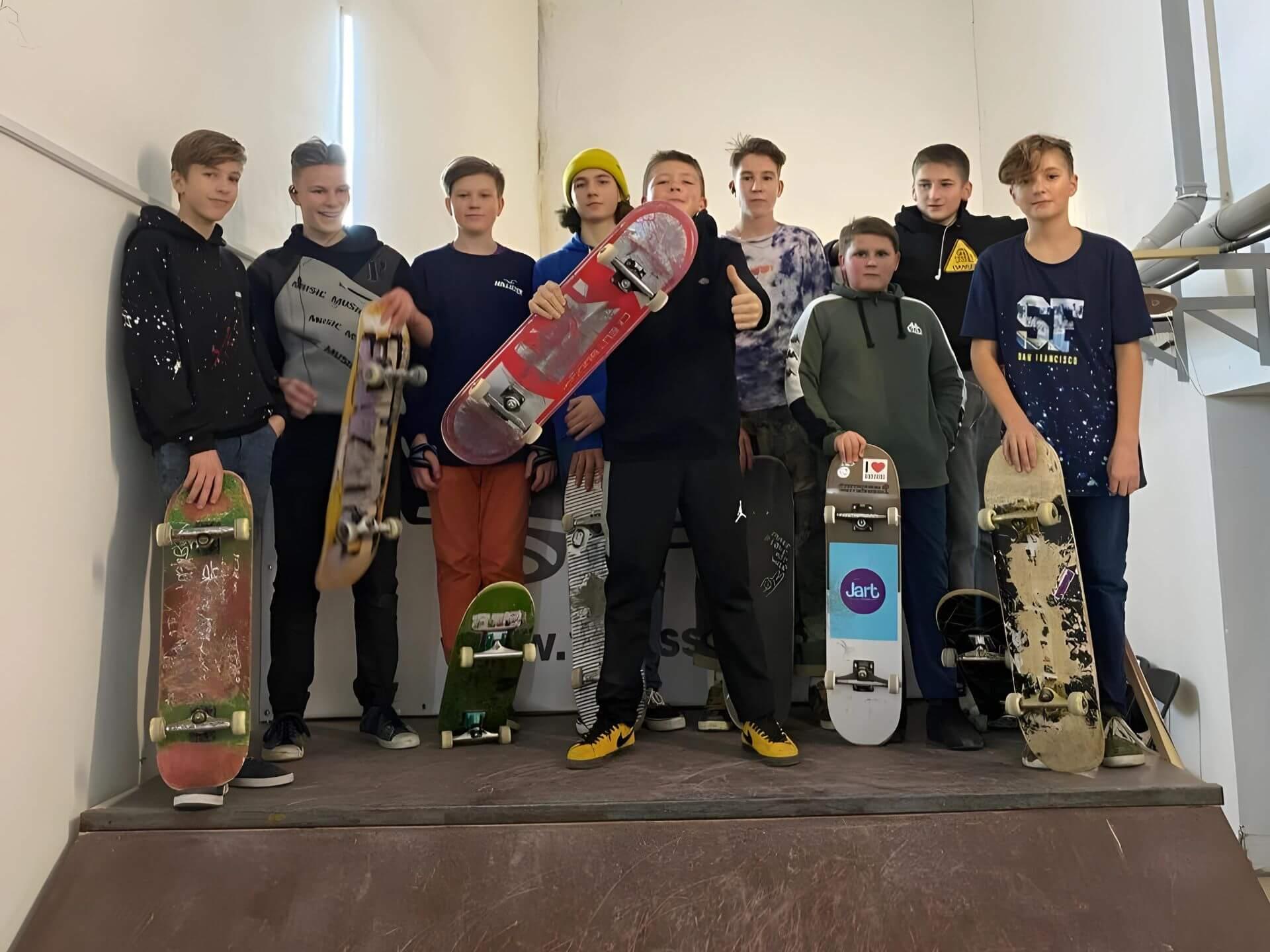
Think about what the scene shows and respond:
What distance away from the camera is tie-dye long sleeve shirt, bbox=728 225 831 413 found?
2779 millimetres

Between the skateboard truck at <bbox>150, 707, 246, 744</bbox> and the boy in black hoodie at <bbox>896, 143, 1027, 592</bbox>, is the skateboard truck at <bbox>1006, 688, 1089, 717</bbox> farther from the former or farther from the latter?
the skateboard truck at <bbox>150, 707, 246, 744</bbox>

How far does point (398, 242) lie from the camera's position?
4.89 meters

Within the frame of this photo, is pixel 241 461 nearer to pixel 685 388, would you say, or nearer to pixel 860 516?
pixel 685 388

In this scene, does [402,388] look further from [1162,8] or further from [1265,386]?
[1162,8]

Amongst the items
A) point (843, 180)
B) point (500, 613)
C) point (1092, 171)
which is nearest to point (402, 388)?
point (500, 613)

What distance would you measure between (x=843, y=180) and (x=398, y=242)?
3672 millimetres

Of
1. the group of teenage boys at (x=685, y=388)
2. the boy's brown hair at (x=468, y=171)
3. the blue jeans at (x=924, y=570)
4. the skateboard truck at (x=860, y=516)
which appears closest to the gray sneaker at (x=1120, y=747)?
the group of teenage boys at (x=685, y=388)

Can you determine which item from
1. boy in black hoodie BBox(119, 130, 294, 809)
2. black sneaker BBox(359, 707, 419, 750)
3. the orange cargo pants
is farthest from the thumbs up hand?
black sneaker BBox(359, 707, 419, 750)

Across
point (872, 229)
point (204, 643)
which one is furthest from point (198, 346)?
point (872, 229)

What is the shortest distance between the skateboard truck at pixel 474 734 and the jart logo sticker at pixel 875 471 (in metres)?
1.19

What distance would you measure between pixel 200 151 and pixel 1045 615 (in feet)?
7.69

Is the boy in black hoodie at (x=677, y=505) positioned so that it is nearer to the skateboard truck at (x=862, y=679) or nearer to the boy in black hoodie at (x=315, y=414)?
the skateboard truck at (x=862, y=679)

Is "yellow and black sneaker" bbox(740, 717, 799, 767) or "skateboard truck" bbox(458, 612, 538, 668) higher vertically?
"skateboard truck" bbox(458, 612, 538, 668)

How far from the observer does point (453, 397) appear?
2574 mm
